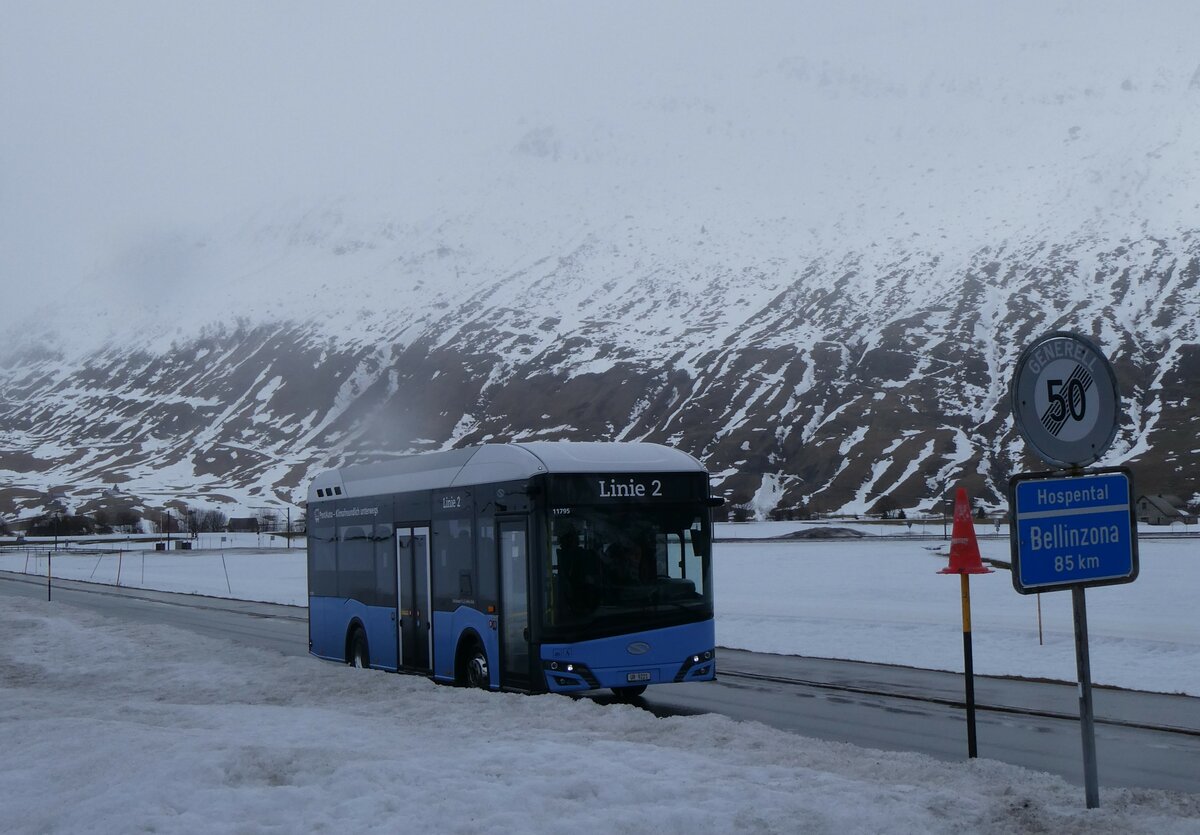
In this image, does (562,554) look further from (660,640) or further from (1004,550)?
(1004,550)

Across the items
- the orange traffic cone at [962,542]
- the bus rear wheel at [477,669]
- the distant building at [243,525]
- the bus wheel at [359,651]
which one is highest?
the orange traffic cone at [962,542]

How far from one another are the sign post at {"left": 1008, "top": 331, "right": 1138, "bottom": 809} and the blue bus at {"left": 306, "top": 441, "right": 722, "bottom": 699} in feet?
24.4

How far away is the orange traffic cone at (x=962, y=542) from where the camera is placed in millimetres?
11805

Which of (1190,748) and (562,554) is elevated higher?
(562,554)

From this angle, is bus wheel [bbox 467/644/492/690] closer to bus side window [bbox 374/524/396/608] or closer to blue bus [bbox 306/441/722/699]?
blue bus [bbox 306/441/722/699]

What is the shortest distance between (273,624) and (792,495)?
164652 millimetres

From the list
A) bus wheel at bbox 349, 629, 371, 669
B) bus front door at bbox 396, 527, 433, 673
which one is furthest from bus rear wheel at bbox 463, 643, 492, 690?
bus wheel at bbox 349, 629, 371, 669

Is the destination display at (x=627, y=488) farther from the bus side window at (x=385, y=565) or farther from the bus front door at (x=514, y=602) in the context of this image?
the bus side window at (x=385, y=565)

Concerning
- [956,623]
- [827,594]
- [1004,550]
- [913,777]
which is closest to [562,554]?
[913,777]

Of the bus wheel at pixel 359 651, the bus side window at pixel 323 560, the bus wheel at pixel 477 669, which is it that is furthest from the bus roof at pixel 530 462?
the bus side window at pixel 323 560

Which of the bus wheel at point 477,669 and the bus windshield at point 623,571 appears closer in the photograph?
the bus windshield at point 623,571

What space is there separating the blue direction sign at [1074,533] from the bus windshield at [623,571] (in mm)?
7403

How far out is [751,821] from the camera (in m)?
7.09

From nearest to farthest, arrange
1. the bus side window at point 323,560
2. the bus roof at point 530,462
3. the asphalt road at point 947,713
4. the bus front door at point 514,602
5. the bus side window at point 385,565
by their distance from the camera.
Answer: the asphalt road at point 947,713 < the bus front door at point 514,602 < the bus roof at point 530,462 < the bus side window at point 385,565 < the bus side window at point 323,560
